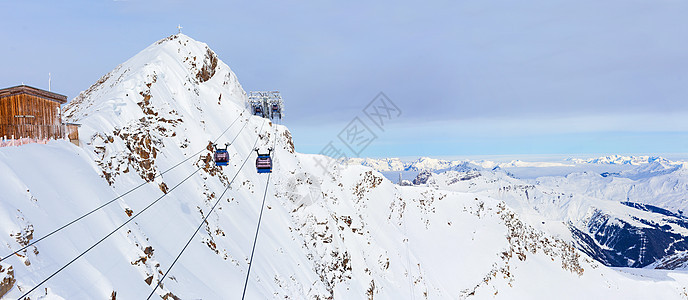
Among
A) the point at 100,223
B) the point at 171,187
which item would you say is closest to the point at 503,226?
the point at 171,187

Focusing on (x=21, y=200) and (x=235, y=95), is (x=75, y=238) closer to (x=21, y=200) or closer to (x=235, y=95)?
(x=21, y=200)

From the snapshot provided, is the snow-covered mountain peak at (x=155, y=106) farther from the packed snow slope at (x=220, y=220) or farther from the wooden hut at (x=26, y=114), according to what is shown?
the wooden hut at (x=26, y=114)

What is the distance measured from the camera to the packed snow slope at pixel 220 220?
20.1 metres

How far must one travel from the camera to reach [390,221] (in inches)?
3433

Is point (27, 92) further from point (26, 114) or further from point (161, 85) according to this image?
point (161, 85)

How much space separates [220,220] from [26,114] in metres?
20.4

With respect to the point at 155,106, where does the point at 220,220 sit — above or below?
below

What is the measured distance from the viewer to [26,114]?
2467 cm

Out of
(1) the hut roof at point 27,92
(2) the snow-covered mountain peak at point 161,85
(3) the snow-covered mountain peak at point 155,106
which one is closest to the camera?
(1) the hut roof at point 27,92

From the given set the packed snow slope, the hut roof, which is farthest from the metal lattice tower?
the hut roof

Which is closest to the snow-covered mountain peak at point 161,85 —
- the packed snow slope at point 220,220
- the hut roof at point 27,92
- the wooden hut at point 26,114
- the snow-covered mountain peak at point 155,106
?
the snow-covered mountain peak at point 155,106

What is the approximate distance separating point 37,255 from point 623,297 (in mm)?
137550

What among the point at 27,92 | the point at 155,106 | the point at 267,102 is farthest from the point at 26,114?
the point at 267,102

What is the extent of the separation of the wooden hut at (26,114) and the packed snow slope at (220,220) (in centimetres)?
157
